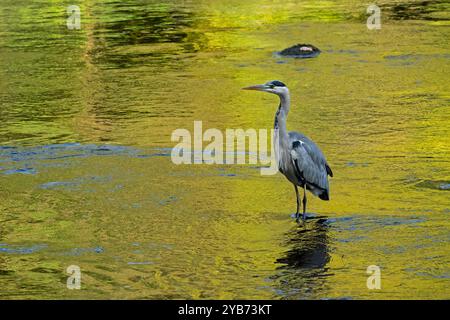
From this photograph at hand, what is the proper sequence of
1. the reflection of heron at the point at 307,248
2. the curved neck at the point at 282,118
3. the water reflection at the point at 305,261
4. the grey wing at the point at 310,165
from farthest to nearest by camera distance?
the curved neck at the point at 282,118, the grey wing at the point at 310,165, the reflection of heron at the point at 307,248, the water reflection at the point at 305,261

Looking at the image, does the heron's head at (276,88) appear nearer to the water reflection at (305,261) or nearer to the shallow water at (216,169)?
the shallow water at (216,169)

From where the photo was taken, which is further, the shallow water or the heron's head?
the heron's head

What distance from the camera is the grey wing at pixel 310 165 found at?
1105cm

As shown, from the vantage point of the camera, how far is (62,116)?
53.6 ft

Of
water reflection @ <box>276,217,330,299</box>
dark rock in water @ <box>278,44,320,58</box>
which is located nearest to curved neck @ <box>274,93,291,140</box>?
water reflection @ <box>276,217,330,299</box>

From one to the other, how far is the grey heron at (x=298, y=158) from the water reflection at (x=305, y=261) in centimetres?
37

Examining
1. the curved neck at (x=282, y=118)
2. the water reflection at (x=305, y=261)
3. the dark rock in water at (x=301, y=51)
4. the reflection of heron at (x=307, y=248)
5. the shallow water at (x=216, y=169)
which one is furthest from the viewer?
the dark rock in water at (x=301, y=51)

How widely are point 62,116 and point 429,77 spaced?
252 inches

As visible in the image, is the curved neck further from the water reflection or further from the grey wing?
the water reflection

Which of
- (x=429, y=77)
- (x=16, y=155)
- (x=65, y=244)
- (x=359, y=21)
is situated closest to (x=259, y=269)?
(x=65, y=244)

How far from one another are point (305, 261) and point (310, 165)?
5.39 ft

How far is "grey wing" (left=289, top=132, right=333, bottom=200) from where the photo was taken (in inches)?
435

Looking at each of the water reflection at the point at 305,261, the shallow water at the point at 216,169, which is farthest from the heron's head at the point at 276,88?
the water reflection at the point at 305,261
